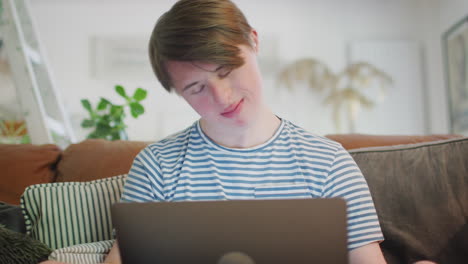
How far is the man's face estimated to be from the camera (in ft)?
2.62

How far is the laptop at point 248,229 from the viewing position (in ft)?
1.80

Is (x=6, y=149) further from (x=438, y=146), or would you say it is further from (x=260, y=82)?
(x=438, y=146)

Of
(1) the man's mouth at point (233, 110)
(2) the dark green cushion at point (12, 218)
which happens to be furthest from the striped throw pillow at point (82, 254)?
(1) the man's mouth at point (233, 110)

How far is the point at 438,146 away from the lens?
115cm

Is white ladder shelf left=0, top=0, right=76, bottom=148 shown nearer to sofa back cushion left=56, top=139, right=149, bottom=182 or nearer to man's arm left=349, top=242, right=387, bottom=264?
sofa back cushion left=56, top=139, right=149, bottom=182

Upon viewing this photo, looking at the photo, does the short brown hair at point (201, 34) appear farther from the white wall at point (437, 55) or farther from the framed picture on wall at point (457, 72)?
the white wall at point (437, 55)

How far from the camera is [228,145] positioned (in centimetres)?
90

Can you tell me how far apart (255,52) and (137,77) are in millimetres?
3250

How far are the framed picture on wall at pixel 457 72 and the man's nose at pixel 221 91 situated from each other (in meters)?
2.96

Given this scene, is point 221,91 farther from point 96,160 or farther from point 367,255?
point 96,160

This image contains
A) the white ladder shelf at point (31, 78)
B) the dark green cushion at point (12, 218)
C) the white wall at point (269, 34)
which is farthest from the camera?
the white wall at point (269, 34)

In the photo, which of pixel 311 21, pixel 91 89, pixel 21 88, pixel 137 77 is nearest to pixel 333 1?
pixel 311 21

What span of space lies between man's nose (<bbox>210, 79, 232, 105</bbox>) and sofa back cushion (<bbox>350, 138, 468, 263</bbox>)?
1.69ft

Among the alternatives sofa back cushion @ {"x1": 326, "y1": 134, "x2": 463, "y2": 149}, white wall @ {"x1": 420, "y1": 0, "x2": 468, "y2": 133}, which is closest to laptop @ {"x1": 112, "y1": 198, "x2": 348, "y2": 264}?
sofa back cushion @ {"x1": 326, "y1": 134, "x2": 463, "y2": 149}
